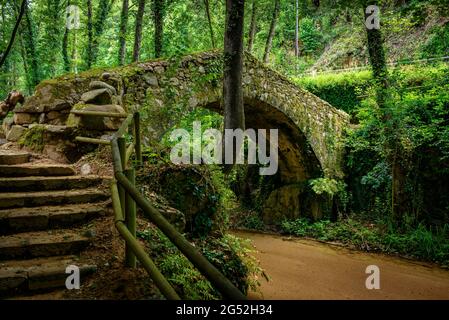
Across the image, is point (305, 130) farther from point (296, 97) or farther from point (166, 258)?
point (166, 258)

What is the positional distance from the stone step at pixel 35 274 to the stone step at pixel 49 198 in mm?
820

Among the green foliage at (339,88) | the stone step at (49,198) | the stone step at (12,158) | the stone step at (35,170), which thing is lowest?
the stone step at (49,198)

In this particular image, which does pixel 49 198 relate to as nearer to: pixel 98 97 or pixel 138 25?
pixel 98 97

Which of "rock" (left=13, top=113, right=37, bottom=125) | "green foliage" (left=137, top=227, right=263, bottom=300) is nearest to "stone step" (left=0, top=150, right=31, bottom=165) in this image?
"rock" (left=13, top=113, right=37, bottom=125)

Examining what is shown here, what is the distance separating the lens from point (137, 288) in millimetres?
2373

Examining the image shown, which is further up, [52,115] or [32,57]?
[32,57]

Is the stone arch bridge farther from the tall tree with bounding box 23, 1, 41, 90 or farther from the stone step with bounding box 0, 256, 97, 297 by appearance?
the tall tree with bounding box 23, 1, 41, 90

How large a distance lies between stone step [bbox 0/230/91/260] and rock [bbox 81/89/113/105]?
2480 millimetres

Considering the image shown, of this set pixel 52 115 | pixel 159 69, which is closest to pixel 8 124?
pixel 52 115

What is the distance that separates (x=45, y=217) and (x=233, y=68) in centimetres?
379

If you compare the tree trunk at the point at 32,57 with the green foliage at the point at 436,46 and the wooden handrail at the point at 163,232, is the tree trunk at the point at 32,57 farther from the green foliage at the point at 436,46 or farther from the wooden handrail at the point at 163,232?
the green foliage at the point at 436,46

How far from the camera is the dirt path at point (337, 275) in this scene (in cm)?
601

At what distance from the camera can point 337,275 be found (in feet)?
23.3

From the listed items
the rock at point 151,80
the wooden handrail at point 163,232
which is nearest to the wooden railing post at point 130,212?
the wooden handrail at point 163,232
